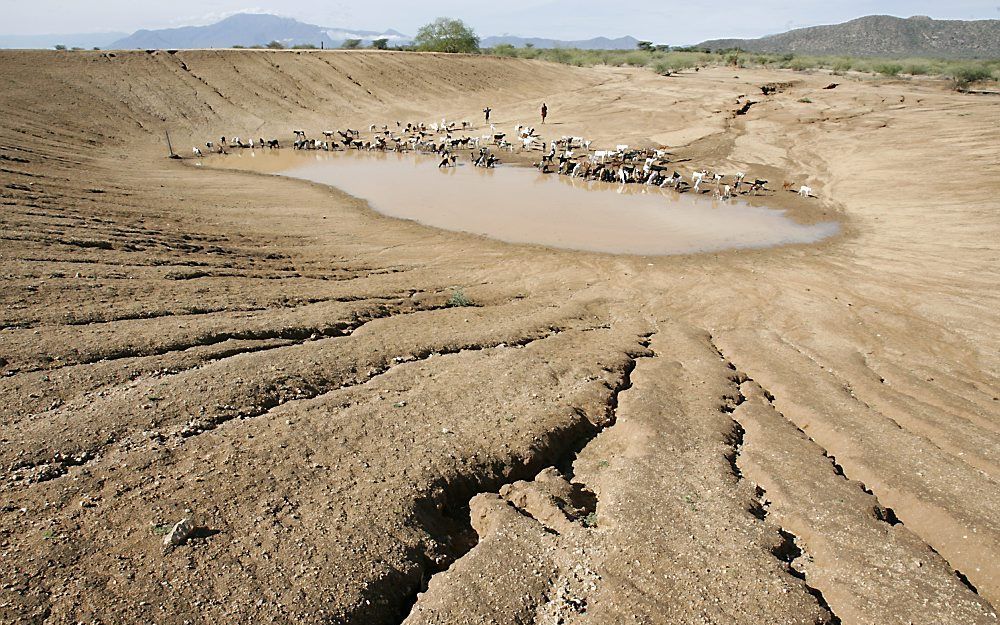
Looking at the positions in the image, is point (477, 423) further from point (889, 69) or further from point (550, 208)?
point (889, 69)

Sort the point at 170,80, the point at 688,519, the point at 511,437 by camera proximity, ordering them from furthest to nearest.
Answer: the point at 170,80
the point at 511,437
the point at 688,519

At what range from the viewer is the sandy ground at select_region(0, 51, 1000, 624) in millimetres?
4176

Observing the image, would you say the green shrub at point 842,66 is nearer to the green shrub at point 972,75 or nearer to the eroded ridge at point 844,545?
the green shrub at point 972,75

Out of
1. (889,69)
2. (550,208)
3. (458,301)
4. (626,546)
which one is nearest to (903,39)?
(889,69)

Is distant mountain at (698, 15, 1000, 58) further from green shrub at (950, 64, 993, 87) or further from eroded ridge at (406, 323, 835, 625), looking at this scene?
eroded ridge at (406, 323, 835, 625)

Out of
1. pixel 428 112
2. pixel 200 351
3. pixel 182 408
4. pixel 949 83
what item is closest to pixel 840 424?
pixel 182 408

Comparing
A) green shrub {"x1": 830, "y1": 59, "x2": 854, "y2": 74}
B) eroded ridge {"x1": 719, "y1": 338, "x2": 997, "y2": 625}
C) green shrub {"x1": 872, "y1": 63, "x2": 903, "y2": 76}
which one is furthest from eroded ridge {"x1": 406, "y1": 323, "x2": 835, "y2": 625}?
green shrub {"x1": 830, "y1": 59, "x2": 854, "y2": 74}

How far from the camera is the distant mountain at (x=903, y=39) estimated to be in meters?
111

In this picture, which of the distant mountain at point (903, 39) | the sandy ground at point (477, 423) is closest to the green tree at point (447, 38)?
the sandy ground at point (477, 423)

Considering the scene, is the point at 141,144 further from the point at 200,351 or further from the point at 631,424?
the point at 631,424

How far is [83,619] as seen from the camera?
11.3 feet

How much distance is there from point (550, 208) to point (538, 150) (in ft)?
34.1

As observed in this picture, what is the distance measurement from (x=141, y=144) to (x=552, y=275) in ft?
74.3

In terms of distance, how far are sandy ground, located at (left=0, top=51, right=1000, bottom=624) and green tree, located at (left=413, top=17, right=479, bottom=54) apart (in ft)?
163
